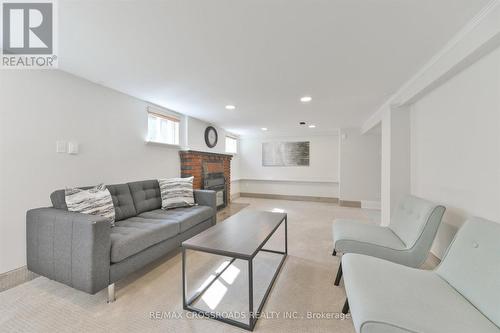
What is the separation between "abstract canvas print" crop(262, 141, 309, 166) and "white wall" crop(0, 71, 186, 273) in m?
4.14

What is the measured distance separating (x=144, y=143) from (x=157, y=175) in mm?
571

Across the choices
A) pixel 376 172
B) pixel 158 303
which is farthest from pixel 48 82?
pixel 376 172

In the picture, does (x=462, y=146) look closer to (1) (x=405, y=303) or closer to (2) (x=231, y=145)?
(1) (x=405, y=303)

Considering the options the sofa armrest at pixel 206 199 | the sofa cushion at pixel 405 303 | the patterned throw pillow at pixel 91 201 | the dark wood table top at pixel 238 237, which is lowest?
the sofa cushion at pixel 405 303

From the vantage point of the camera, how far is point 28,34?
155cm

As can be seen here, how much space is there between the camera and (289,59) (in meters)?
1.83

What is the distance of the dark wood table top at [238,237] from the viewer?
4.84ft

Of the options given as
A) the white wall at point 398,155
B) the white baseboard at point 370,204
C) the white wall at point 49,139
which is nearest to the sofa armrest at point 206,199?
the white wall at point 49,139

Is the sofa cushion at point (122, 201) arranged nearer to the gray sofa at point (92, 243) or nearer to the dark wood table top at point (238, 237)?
the gray sofa at point (92, 243)

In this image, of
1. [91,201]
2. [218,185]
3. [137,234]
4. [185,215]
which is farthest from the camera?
[218,185]

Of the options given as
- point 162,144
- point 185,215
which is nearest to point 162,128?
point 162,144

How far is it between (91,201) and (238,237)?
150cm

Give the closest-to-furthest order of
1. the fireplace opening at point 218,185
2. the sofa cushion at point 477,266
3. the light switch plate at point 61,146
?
the sofa cushion at point 477,266 < the light switch plate at point 61,146 < the fireplace opening at point 218,185

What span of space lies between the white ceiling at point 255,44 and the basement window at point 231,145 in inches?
131
